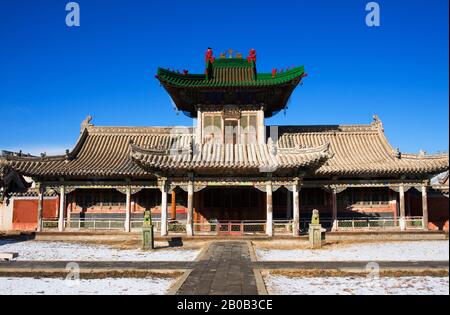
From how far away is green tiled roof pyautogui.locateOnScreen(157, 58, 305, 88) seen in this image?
23.7 metres

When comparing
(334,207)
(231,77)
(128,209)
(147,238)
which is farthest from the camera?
(231,77)

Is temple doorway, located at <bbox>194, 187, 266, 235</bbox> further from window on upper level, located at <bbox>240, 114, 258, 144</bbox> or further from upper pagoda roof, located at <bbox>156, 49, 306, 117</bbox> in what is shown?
upper pagoda roof, located at <bbox>156, 49, 306, 117</bbox>

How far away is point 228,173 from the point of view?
1988 cm

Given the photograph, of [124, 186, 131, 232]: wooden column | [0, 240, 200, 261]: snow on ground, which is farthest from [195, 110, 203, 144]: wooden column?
[0, 240, 200, 261]: snow on ground

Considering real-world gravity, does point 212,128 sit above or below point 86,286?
above

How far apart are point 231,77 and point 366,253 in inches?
563

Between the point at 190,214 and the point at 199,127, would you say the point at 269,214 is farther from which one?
the point at 199,127

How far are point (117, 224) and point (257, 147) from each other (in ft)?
30.0

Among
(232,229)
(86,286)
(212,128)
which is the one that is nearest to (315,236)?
(232,229)

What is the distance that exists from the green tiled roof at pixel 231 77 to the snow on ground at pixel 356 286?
14855 mm

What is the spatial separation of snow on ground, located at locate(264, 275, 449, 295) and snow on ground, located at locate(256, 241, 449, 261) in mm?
3289

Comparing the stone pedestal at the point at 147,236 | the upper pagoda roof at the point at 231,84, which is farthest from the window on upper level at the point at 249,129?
the stone pedestal at the point at 147,236
